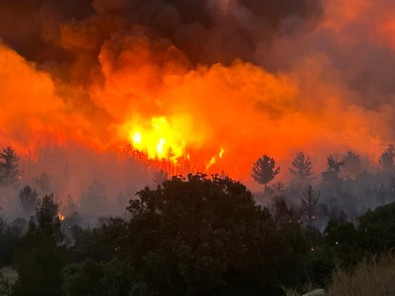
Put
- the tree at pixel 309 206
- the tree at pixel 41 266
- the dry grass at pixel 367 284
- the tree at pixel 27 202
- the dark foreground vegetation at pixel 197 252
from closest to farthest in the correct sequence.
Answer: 1. the dry grass at pixel 367 284
2. the dark foreground vegetation at pixel 197 252
3. the tree at pixel 41 266
4. the tree at pixel 309 206
5. the tree at pixel 27 202

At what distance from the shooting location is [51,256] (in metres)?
20.2

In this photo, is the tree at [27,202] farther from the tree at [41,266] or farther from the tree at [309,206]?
the tree at [41,266]

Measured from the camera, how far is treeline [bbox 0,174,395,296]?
687 inches

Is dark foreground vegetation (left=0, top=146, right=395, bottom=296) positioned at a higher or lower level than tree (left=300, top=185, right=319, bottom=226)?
lower

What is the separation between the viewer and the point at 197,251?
1750 centimetres

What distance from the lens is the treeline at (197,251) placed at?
1745 cm

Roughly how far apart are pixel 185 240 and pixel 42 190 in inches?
7530

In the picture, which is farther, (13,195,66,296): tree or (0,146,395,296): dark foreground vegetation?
(13,195,66,296): tree

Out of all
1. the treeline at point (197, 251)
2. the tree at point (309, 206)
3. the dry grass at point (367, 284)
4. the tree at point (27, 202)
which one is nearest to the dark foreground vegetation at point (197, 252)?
the treeline at point (197, 251)

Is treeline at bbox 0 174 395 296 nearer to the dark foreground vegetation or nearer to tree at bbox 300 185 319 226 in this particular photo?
the dark foreground vegetation

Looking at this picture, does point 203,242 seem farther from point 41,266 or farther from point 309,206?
point 309,206

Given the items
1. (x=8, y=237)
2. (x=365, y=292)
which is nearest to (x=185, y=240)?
(x=365, y=292)

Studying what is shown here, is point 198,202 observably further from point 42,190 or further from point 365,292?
point 42,190

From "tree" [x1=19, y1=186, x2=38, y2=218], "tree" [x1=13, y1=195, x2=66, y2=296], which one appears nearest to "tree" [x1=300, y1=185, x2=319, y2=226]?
"tree" [x1=13, y1=195, x2=66, y2=296]
